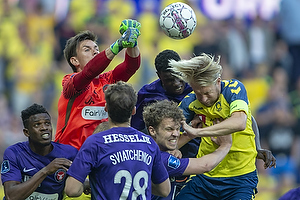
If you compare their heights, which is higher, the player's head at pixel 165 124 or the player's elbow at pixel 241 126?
the player's head at pixel 165 124

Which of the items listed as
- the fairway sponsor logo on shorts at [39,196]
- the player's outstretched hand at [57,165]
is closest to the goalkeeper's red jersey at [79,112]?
the fairway sponsor logo on shorts at [39,196]

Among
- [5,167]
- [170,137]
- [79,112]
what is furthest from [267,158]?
[5,167]

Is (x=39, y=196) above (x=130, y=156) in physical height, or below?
below

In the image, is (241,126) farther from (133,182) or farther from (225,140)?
(133,182)

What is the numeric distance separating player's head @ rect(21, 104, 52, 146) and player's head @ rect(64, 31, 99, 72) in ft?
3.32

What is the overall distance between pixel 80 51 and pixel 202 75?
1.82m

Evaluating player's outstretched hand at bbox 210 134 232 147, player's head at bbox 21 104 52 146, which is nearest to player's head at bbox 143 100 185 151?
player's outstretched hand at bbox 210 134 232 147

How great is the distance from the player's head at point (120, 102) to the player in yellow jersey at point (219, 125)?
1.00m

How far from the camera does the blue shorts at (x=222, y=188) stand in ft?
17.9

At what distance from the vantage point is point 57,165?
501 centimetres

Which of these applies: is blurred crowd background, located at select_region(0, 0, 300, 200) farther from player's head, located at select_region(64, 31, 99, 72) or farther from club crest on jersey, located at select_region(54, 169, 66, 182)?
club crest on jersey, located at select_region(54, 169, 66, 182)

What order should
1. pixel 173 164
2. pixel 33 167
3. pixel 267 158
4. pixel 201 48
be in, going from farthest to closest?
pixel 201 48
pixel 267 158
pixel 33 167
pixel 173 164

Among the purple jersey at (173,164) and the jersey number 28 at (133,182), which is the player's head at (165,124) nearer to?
the purple jersey at (173,164)

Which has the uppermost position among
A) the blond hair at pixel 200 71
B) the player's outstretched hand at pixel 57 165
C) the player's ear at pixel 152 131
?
the blond hair at pixel 200 71
